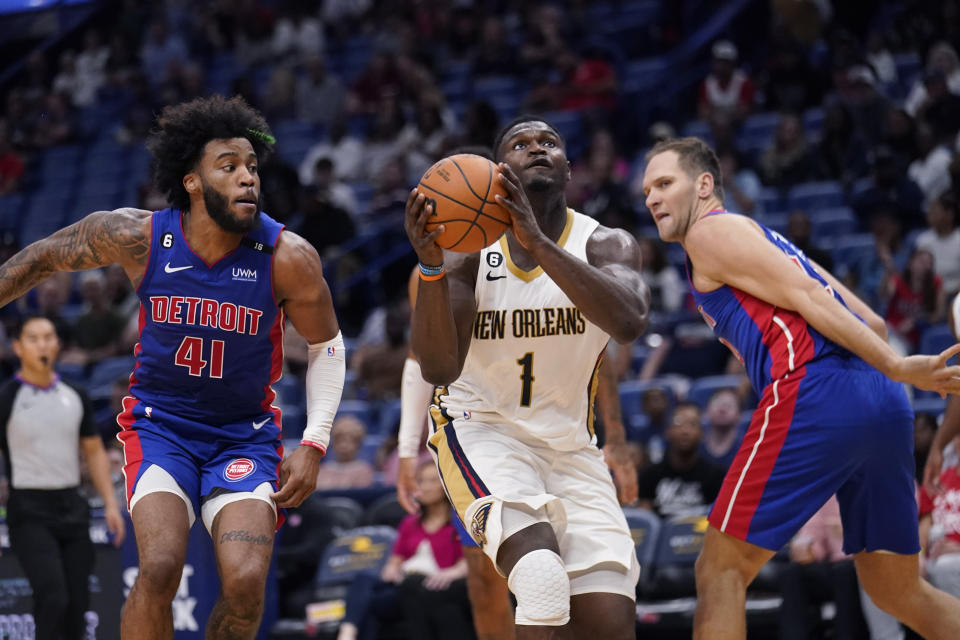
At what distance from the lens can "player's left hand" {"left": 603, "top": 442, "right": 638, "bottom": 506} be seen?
5344mm

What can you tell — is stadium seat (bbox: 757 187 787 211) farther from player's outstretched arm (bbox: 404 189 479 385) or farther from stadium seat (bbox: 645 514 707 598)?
player's outstretched arm (bbox: 404 189 479 385)

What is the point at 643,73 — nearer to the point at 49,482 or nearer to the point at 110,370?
the point at 110,370

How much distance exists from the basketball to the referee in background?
450 centimetres

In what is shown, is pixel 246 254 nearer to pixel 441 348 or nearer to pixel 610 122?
pixel 441 348

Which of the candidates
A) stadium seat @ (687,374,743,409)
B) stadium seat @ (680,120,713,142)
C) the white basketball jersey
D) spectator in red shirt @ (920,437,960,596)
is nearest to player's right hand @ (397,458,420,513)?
the white basketball jersey

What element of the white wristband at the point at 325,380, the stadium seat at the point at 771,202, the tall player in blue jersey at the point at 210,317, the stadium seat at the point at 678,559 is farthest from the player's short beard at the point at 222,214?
the stadium seat at the point at 771,202

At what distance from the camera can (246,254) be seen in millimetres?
4922

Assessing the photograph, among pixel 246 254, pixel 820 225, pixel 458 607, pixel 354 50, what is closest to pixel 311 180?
pixel 354 50

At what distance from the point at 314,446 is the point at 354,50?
1298cm

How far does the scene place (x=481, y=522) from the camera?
4.47 m

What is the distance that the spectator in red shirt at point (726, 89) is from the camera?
12820 mm

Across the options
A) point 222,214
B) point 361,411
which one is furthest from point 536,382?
point 361,411

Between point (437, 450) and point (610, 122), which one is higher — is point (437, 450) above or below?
below

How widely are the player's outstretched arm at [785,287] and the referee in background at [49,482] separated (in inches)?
193
